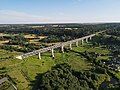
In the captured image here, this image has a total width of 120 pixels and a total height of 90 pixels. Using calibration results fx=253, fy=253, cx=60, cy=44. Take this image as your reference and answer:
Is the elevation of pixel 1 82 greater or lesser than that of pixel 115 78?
greater

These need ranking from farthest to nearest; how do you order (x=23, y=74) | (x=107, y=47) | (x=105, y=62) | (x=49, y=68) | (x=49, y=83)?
(x=107, y=47) < (x=105, y=62) < (x=49, y=68) < (x=23, y=74) < (x=49, y=83)

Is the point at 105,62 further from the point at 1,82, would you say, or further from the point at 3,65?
the point at 1,82

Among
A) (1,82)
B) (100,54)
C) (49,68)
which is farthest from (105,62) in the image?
(1,82)

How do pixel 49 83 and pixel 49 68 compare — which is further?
pixel 49 68

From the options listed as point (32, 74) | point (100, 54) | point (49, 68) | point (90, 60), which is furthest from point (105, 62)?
point (32, 74)

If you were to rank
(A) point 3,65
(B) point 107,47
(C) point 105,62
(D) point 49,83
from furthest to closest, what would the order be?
(B) point 107,47 → (C) point 105,62 → (A) point 3,65 → (D) point 49,83

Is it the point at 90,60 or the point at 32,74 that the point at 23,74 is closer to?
the point at 32,74

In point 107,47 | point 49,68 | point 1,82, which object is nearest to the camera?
point 1,82
